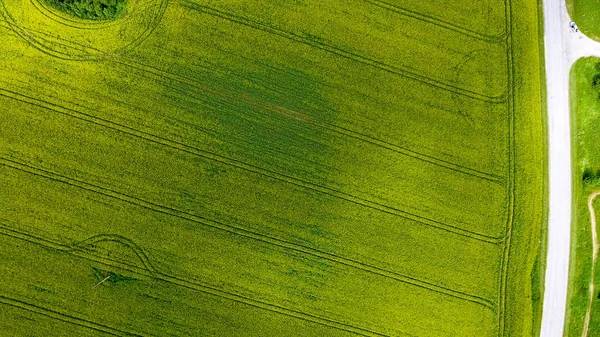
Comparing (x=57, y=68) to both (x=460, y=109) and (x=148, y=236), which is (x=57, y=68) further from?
(x=460, y=109)

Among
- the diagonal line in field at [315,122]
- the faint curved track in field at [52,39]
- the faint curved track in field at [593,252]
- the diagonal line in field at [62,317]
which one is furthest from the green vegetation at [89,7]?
the faint curved track in field at [593,252]

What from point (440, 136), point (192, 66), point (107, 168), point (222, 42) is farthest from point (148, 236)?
point (440, 136)

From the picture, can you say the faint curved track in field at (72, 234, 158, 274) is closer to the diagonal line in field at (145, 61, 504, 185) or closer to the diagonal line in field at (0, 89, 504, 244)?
the diagonal line in field at (0, 89, 504, 244)

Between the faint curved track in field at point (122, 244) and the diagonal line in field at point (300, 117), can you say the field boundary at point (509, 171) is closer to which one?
the diagonal line in field at point (300, 117)

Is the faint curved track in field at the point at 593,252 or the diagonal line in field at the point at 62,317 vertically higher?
the faint curved track in field at the point at 593,252

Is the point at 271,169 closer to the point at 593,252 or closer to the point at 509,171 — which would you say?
the point at 509,171

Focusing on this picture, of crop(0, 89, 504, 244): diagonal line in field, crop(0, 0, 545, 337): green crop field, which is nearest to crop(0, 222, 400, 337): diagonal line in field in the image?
crop(0, 0, 545, 337): green crop field
